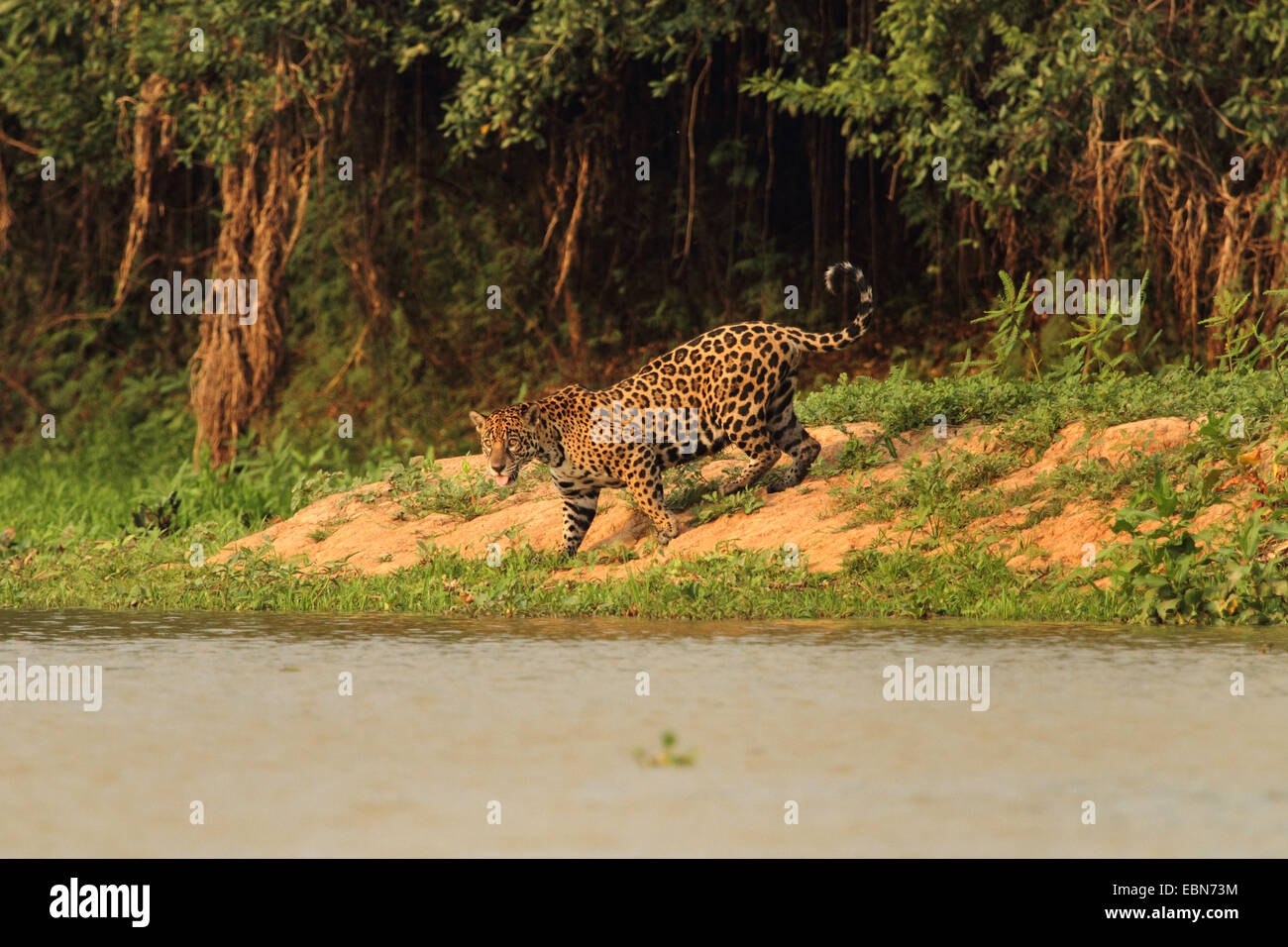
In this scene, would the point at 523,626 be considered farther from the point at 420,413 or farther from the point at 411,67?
the point at 411,67

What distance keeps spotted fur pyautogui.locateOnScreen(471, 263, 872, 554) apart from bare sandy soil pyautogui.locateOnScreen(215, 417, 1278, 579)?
28 centimetres

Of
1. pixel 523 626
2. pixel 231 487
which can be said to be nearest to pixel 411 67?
pixel 231 487

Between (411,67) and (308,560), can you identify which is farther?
(411,67)

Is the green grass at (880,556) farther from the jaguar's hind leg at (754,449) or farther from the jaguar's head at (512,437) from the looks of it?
the jaguar's head at (512,437)

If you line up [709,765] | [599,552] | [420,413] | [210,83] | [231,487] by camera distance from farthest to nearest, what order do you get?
[420,413], [210,83], [231,487], [599,552], [709,765]

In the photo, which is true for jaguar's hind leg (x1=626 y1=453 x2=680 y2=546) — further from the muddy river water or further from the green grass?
the muddy river water

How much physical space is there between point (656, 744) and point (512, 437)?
521 cm

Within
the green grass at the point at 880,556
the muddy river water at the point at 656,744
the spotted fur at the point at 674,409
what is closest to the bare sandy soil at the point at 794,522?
the green grass at the point at 880,556

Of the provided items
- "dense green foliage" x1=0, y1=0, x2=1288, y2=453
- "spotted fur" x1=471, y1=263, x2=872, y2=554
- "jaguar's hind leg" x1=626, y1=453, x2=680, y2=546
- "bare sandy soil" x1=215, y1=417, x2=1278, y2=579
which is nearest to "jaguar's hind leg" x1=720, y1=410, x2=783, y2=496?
"spotted fur" x1=471, y1=263, x2=872, y2=554

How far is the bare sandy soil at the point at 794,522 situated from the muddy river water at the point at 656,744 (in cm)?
157

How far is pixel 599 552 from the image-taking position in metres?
10.8

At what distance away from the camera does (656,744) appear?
569 centimetres

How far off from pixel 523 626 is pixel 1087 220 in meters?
8.33

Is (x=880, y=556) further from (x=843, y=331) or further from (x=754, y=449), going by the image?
(x=843, y=331)
